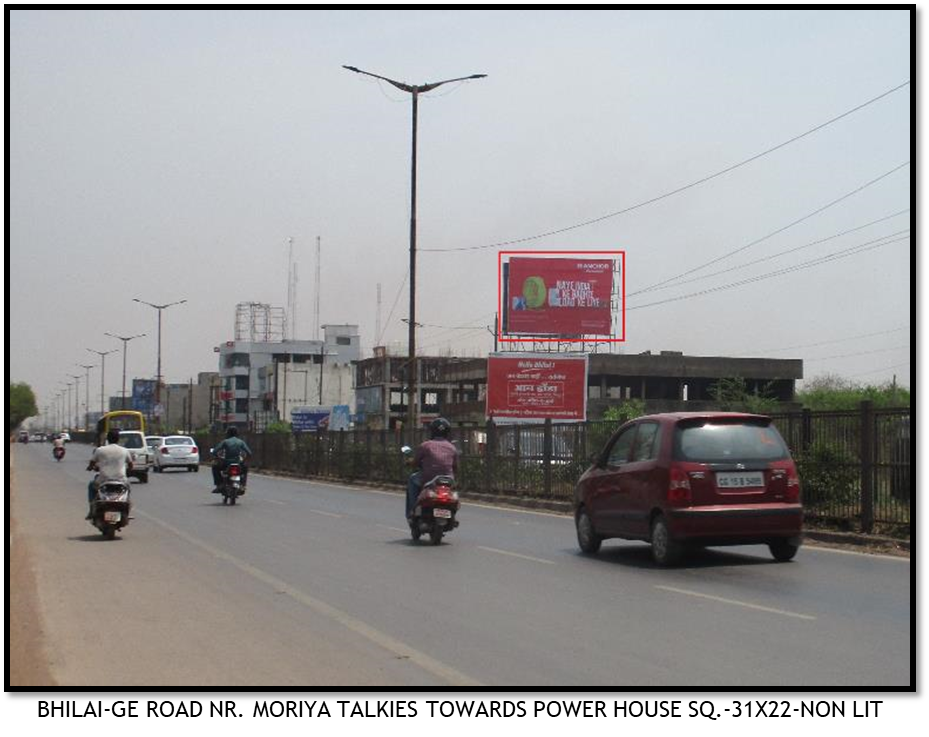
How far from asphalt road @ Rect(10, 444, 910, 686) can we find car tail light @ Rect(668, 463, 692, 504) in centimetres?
79

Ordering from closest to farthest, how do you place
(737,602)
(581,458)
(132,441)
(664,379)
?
(737,602), (581,458), (132,441), (664,379)

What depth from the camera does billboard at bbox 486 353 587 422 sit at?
5162 centimetres

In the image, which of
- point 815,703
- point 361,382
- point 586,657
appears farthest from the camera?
point 361,382

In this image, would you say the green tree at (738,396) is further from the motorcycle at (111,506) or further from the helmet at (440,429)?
the motorcycle at (111,506)

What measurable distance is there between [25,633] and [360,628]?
8.72 ft

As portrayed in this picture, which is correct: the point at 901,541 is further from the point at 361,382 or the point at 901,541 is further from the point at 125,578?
the point at 361,382

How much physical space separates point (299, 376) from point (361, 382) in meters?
6.59

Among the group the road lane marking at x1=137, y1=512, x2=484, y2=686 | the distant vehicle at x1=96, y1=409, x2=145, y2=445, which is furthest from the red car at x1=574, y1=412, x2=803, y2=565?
the distant vehicle at x1=96, y1=409, x2=145, y2=445

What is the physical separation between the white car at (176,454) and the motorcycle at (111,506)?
124 feet

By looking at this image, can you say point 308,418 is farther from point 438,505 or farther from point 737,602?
point 737,602

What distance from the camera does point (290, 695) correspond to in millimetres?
7555

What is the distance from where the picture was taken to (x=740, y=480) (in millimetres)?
14172

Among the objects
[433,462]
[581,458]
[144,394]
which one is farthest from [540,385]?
[144,394]

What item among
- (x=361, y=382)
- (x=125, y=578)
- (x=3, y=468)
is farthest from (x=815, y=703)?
(x=361, y=382)
